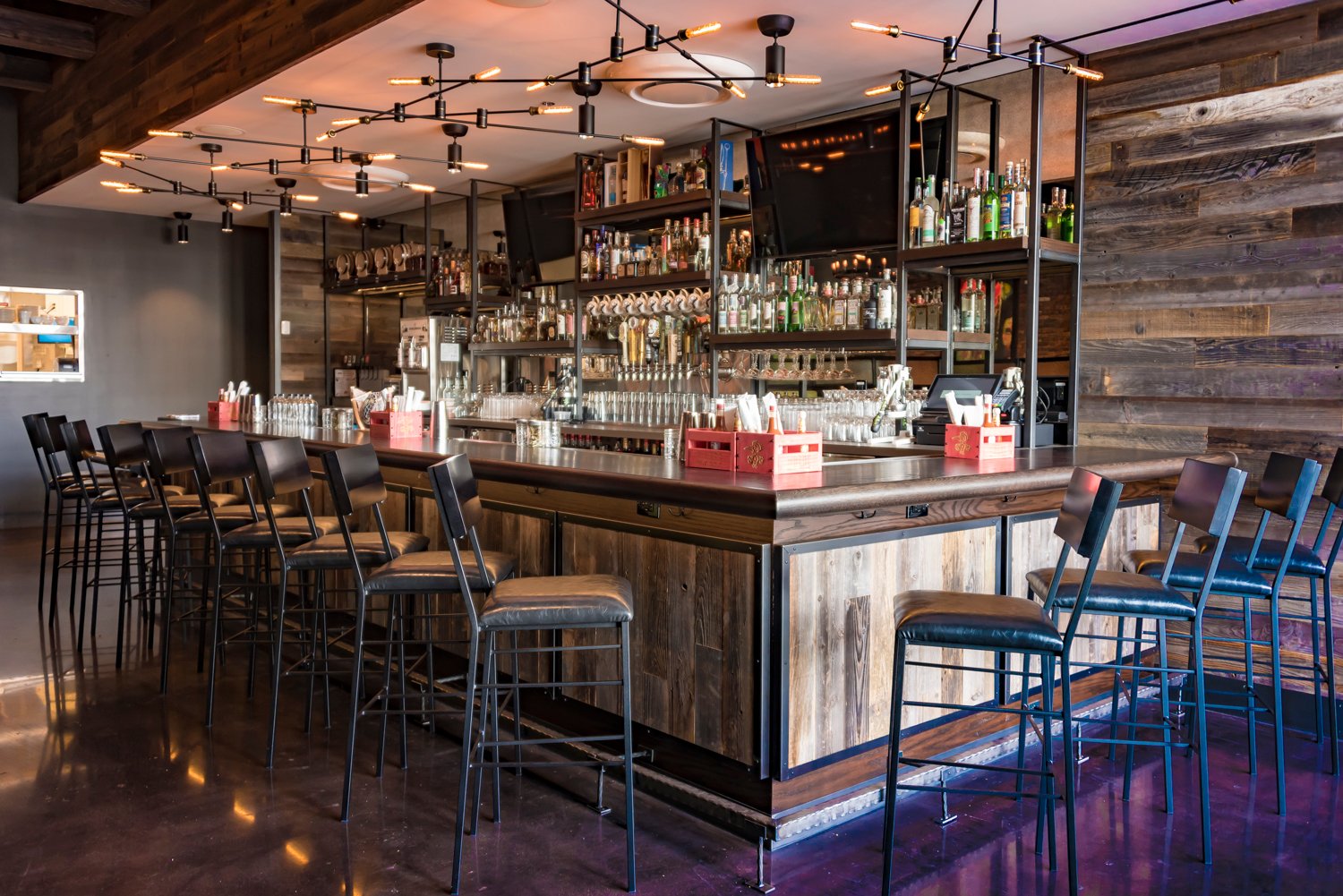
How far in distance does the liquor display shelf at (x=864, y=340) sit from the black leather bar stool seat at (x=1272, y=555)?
1.86 m

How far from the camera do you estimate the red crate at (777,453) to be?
3176mm

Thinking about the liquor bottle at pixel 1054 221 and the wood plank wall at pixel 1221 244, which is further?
the liquor bottle at pixel 1054 221

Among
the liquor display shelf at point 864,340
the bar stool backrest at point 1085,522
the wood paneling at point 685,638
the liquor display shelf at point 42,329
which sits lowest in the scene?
the wood paneling at point 685,638

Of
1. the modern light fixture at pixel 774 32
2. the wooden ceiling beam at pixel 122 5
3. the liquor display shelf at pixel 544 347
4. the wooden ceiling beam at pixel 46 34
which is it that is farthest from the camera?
the wooden ceiling beam at pixel 46 34

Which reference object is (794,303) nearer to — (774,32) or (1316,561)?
(774,32)

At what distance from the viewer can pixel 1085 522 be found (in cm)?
264

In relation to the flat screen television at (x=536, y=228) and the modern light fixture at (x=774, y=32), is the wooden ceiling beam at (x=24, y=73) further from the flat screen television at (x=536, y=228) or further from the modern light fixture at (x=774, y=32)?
the modern light fixture at (x=774, y=32)

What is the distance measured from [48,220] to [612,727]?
9.07 m

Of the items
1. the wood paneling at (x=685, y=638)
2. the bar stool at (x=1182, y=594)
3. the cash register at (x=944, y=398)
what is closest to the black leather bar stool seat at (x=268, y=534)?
the wood paneling at (x=685, y=638)

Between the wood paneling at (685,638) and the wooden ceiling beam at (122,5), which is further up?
the wooden ceiling beam at (122,5)

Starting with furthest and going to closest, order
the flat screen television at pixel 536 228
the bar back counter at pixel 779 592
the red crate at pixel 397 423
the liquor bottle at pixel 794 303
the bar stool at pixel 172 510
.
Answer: the flat screen television at pixel 536 228 → the liquor bottle at pixel 794 303 → the red crate at pixel 397 423 → the bar stool at pixel 172 510 → the bar back counter at pixel 779 592

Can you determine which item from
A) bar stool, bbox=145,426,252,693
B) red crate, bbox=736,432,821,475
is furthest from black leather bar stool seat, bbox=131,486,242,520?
red crate, bbox=736,432,821,475

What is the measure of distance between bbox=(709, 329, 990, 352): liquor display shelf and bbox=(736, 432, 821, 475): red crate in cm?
231

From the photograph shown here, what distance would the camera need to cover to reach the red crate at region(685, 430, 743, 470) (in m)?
3.32
